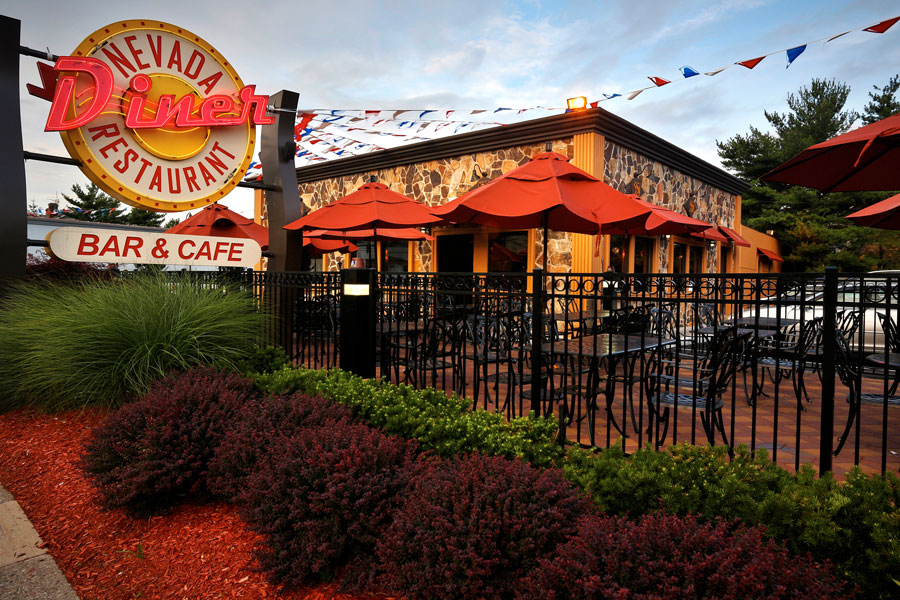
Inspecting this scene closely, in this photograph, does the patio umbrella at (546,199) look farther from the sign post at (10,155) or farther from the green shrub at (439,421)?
the sign post at (10,155)

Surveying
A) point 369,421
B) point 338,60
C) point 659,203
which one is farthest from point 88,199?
point 369,421

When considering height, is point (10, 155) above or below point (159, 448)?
above

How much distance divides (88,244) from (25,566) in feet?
11.4

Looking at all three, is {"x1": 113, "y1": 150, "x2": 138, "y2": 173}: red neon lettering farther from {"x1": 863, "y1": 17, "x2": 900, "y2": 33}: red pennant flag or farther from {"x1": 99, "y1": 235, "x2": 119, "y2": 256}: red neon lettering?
{"x1": 863, "y1": 17, "x2": 900, "y2": 33}: red pennant flag

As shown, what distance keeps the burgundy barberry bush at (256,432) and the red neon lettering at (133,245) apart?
3069mm

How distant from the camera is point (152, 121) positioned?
18.7ft

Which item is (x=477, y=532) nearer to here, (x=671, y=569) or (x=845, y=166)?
(x=671, y=569)

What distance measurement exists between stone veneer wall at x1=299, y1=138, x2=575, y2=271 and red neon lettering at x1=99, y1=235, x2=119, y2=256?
7209mm

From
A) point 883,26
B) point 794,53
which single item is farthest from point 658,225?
point 883,26

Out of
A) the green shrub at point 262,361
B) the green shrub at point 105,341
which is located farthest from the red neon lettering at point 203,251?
the green shrub at point 262,361

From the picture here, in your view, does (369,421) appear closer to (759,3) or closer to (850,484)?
(850,484)

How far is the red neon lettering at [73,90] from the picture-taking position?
505 centimetres

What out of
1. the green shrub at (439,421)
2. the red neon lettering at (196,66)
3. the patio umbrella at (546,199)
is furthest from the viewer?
the red neon lettering at (196,66)

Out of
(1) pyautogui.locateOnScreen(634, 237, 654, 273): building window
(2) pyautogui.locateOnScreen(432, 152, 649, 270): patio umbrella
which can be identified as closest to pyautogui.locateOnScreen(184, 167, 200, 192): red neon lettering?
(2) pyautogui.locateOnScreen(432, 152, 649, 270): patio umbrella
